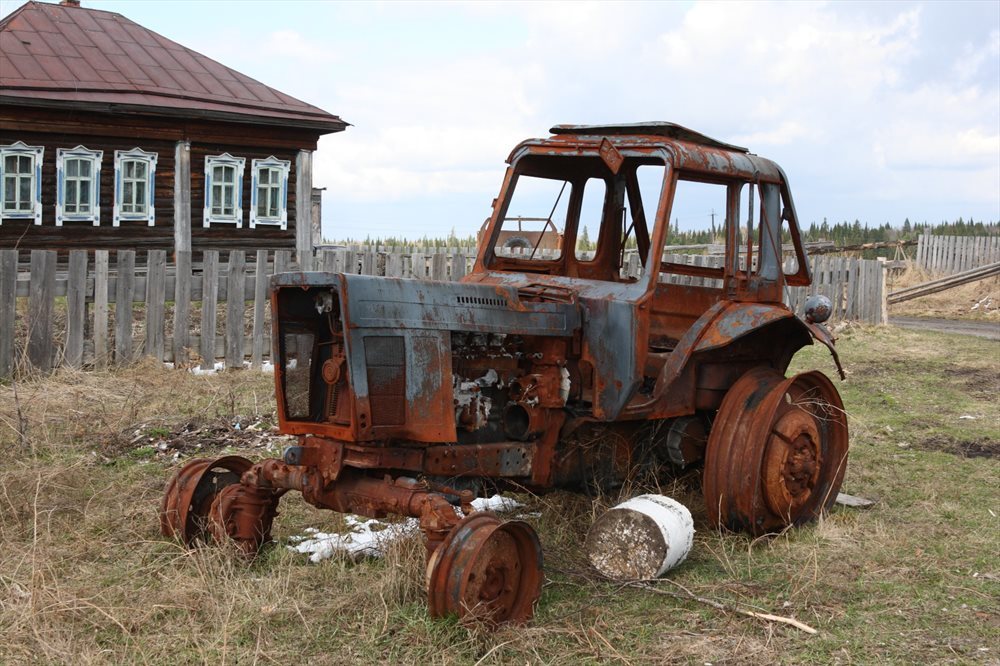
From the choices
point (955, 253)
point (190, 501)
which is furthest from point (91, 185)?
point (955, 253)

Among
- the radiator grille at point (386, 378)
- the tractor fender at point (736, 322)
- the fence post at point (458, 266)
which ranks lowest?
the radiator grille at point (386, 378)

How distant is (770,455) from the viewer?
542 cm

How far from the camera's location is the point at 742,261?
236 inches

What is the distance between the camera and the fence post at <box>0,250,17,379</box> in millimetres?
10031

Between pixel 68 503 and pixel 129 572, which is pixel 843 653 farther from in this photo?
pixel 68 503

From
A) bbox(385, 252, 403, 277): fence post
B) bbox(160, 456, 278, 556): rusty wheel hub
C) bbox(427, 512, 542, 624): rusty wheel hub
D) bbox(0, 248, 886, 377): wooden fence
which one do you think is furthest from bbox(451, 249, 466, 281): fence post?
bbox(427, 512, 542, 624): rusty wheel hub

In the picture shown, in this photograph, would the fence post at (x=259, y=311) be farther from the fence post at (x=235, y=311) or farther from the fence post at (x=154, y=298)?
the fence post at (x=154, y=298)

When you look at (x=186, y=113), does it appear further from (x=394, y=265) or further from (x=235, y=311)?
(x=235, y=311)

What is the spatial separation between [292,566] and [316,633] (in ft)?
2.57

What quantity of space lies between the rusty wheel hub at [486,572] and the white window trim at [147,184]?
15.4 m

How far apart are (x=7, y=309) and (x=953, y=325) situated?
16873 mm

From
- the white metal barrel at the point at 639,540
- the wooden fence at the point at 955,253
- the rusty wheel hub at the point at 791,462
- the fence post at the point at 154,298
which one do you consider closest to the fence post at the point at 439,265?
the fence post at the point at 154,298

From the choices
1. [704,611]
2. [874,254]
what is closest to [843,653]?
[704,611]

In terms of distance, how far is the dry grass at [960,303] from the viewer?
22.2 meters
